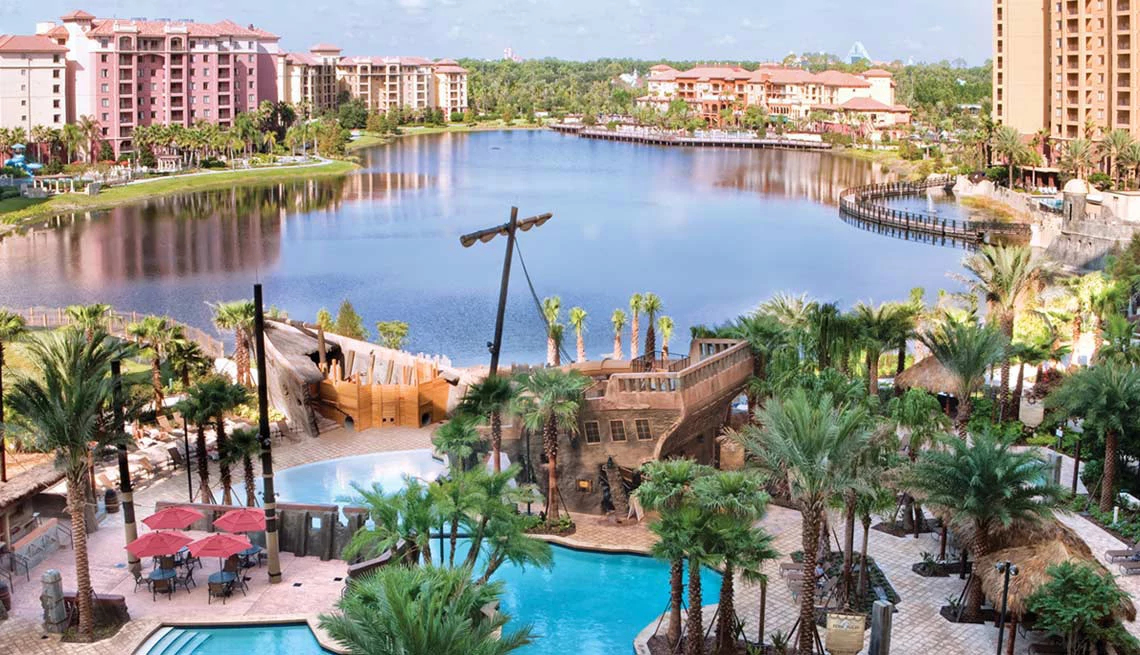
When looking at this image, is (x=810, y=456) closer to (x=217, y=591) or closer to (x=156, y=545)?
(x=217, y=591)

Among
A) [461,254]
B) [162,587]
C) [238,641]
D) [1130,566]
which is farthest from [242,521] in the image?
[461,254]

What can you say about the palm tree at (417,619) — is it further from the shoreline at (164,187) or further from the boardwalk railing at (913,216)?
the shoreline at (164,187)

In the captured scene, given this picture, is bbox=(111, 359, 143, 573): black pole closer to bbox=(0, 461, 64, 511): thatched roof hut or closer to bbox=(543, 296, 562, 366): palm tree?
bbox=(0, 461, 64, 511): thatched roof hut

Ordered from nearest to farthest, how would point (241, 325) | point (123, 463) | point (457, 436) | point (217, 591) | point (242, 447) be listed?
point (217, 591) < point (123, 463) < point (457, 436) < point (242, 447) < point (241, 325)

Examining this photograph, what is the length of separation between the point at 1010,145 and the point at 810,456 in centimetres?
11081

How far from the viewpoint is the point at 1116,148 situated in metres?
113

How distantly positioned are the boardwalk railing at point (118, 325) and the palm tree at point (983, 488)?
34163 mm

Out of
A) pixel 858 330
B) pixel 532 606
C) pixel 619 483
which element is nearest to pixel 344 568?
pixel 532 606

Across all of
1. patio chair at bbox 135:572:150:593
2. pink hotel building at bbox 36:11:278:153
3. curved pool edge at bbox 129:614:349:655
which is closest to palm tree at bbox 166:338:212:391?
patio chair at bbox 135:572:150:593

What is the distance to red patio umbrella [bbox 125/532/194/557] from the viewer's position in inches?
1214

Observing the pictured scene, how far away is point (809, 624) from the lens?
26.7m

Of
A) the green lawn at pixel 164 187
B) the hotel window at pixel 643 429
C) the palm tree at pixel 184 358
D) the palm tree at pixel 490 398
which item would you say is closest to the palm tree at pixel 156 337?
the palm tree at pixel 184 358

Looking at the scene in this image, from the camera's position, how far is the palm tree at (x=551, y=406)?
115 ft

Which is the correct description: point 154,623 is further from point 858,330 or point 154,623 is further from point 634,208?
point 634,208
